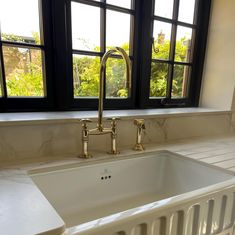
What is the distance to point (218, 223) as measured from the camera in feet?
2.28

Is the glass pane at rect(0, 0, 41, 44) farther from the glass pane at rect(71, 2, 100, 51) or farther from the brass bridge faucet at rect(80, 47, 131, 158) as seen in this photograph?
the brass bridge faucet at rect(80, 47, 131, 158)

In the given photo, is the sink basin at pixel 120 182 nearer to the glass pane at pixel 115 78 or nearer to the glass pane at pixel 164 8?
the glass pane at pixel 115 78

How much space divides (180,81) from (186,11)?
530 mm

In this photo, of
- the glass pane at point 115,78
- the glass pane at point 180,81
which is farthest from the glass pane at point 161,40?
the glass pane at point 115,78

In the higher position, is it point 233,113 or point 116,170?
point 233,113

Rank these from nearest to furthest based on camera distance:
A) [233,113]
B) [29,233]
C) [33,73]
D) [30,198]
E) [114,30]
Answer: [29,233] < [30,198] < [33,73] < [114,30] < [233,113]

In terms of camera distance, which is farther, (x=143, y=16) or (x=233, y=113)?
(x=233, y=113)

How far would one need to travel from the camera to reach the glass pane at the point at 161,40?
4.60 ft

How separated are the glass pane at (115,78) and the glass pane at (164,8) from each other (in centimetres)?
45

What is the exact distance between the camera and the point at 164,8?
55.8 inches

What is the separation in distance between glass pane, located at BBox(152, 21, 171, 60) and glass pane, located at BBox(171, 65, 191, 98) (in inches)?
6.2

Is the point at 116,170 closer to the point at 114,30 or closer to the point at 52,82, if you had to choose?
the point at 52,82

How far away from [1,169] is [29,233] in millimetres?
431

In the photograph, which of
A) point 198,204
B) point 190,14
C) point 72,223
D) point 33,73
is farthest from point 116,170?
point 190,14
